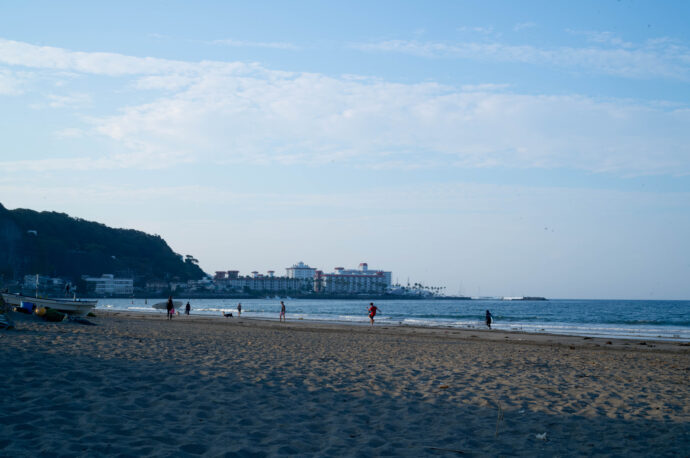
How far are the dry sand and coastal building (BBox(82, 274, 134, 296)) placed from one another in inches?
5652

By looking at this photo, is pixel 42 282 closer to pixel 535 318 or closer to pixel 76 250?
pixel 76 250

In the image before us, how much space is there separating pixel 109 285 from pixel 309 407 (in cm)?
15479

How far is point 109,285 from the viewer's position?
146 metres

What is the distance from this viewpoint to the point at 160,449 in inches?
202

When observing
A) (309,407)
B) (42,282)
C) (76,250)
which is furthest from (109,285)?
(309,407)

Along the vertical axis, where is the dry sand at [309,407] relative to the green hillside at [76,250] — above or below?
below

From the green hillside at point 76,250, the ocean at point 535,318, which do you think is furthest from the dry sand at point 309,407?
the green hillside at point 76,250

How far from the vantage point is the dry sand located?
5.55 metres

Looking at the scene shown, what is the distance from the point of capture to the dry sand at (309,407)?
18.2ft

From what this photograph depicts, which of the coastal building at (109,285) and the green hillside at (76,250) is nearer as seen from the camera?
the green hillside at (76,250)

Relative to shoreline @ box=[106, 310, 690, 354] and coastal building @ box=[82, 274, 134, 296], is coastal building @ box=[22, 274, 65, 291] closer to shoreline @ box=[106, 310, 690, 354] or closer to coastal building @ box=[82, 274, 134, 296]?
coastal building @ box=[82, 274, 134, 296]

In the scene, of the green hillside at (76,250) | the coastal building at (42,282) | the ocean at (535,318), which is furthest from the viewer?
the green hillside at (76,250)

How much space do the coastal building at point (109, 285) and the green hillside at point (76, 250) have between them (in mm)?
3315

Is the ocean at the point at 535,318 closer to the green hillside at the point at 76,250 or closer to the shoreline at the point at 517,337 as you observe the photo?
the shoreline at the point at 517,337
